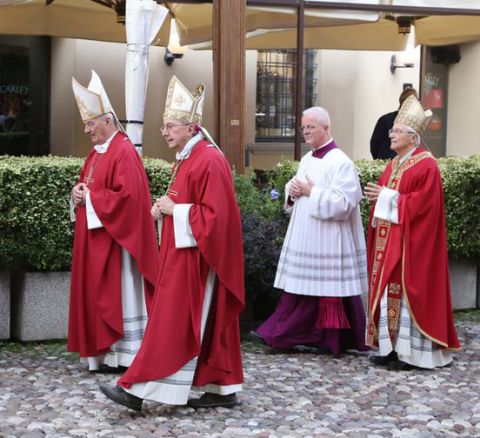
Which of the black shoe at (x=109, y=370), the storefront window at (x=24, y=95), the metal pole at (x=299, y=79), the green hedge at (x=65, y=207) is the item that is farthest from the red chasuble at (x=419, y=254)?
the storefront window at (x=24, y=95)

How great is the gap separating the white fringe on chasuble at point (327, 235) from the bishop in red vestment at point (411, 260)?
27 centimetres

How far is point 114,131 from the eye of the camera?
7.00 m

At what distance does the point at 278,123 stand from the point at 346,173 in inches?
221

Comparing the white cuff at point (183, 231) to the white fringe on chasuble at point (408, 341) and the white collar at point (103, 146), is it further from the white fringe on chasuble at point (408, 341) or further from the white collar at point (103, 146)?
the white fringe on chasuble at point (408, 341)

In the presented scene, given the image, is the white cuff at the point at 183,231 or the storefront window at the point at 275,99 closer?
the white cuff at the point at 183,231

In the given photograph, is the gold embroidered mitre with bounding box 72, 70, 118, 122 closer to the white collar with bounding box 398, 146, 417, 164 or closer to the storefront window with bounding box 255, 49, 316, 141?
the white collar with bounding box 398, 146, 417, 164

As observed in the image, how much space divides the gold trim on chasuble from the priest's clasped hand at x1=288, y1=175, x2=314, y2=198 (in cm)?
55

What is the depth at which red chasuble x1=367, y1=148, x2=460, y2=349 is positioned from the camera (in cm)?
707

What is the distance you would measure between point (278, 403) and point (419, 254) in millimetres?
1599

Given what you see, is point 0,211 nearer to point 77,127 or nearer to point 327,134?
point 327,134

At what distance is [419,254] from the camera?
7102mm

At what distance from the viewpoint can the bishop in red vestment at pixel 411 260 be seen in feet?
23.2

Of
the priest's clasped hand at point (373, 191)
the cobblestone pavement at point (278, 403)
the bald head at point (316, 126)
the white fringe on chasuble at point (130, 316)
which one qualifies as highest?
the bald head at point (316, 126)

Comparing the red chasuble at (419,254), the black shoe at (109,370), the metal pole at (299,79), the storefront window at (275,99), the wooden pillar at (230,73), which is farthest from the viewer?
the storefront window at (275,99)
